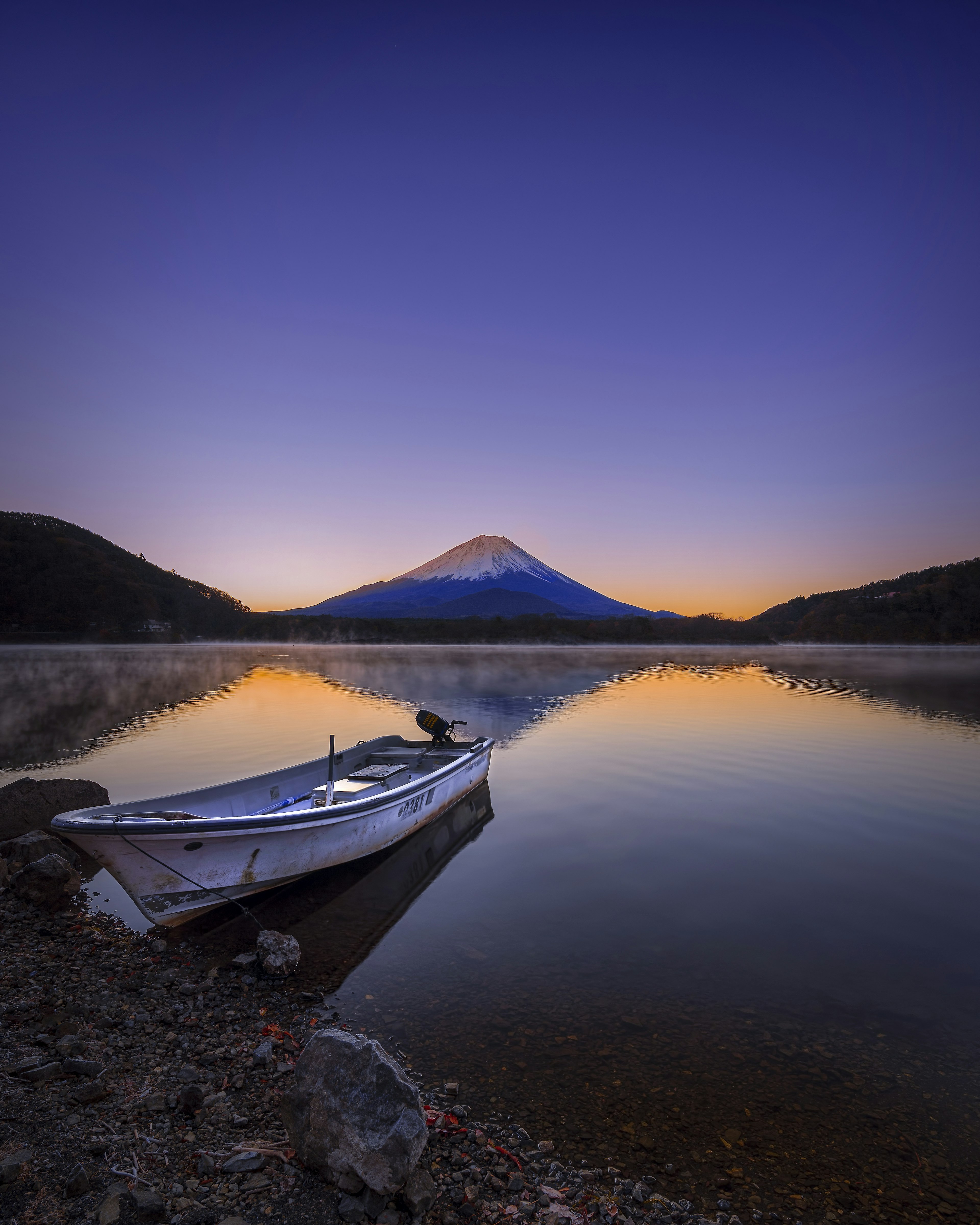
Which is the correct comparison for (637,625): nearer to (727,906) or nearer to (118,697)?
(118,697)

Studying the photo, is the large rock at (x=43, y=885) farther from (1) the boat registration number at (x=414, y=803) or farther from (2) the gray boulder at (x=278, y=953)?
(1) the boat registration number at (x=414, y=803)

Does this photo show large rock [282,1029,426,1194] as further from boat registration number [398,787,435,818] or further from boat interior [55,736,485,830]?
boat registration number [398,787,435,818]

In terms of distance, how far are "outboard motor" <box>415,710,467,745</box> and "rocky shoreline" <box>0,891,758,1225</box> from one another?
8484mm

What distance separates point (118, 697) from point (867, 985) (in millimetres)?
37374

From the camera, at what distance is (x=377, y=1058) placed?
3740 mm

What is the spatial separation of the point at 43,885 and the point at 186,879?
2150 millimetres

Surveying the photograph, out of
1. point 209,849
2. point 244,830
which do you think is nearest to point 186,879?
point 209,849

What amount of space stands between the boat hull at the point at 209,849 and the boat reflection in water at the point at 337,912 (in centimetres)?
33

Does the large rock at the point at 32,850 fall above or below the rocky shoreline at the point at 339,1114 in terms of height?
above

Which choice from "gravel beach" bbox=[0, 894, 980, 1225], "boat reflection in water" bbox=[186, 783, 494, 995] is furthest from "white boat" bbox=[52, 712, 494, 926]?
"gravel beach" bbox=[0, 894, 980, 1225]

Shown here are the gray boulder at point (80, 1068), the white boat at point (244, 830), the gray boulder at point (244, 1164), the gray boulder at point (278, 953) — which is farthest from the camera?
the white boat at point (244, 830)

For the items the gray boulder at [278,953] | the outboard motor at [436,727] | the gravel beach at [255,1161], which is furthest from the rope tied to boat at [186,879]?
the outboard motor at [436,727]

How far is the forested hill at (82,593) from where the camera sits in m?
109

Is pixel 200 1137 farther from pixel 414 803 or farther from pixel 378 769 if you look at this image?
pixel 378 769
